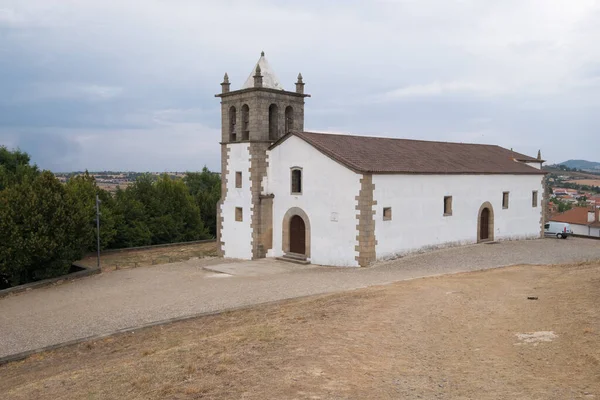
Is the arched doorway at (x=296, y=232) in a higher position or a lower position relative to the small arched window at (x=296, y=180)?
lower

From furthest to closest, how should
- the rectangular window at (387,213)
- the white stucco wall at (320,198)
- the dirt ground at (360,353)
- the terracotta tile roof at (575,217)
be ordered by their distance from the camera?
the terracotta tile roof at (575,217) < the rectangular window at (387,213) < the white stucco wall at (320,198) < the dirt ground at (360,353)

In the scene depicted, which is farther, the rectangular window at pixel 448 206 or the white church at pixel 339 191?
the rectangular window at pixel 448 206

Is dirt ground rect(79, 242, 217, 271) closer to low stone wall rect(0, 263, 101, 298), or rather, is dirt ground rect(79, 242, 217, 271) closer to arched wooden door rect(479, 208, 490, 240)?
low stone wall rect(0, 263, 101, 298)

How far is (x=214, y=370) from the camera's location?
28.4ft

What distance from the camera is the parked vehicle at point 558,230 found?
105 feet

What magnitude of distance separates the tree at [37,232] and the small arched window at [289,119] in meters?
11.0

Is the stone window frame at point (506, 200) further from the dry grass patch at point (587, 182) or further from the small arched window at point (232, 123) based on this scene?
the dry grass patch at point (587, 182)

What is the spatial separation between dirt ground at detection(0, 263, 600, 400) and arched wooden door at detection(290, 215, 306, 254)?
9.24m

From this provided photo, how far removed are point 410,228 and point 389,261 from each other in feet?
6.85

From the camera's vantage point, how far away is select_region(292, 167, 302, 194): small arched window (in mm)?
23891

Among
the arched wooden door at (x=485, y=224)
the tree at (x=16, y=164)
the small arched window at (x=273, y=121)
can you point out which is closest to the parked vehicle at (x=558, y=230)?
the arched wooden door at (x=485, y=224)

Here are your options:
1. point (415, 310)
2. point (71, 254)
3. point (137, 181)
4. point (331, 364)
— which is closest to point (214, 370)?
point (331, 364)

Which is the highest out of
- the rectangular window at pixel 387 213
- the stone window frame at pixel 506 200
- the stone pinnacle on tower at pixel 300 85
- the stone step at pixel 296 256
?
the stone pinnacle on tower at pixel 300 85

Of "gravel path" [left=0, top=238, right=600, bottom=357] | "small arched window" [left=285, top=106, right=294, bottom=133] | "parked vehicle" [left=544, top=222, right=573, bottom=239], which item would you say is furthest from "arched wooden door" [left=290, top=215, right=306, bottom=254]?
"parked vehicle" [left=544, top=222, right=573, bottom=239]
